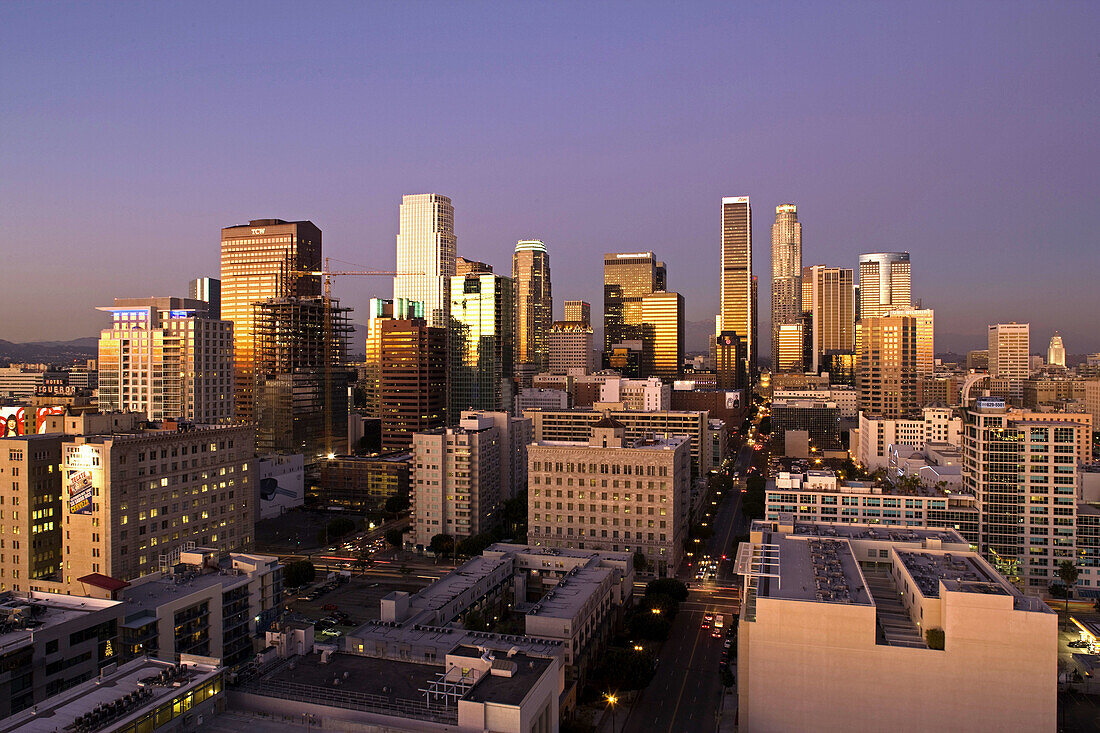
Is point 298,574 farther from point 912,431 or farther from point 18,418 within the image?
point 912,431

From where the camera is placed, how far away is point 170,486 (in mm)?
87062

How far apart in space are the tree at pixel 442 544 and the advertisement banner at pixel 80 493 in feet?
155

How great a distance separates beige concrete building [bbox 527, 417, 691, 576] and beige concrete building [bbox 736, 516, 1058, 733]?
145ft

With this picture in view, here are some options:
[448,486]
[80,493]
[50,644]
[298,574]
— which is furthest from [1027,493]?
[80,493]

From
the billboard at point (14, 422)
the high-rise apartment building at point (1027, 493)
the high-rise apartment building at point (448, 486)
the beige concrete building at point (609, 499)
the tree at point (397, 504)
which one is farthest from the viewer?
the tree at point (397, 504)

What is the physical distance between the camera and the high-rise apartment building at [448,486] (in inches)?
4680

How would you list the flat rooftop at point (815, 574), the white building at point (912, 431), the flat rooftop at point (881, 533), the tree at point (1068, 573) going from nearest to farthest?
the flat rooftop at point (815, 574)
the flat rooftop at point (881, 533)
the tree at point (1068, 573)
the white building at point (912, 431)

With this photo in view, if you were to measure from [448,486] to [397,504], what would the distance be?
2549 centimetres

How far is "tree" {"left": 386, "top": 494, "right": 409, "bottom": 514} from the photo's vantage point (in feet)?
463

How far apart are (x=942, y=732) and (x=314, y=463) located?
16454 cm

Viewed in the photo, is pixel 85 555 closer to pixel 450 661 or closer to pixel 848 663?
pixel 450 661

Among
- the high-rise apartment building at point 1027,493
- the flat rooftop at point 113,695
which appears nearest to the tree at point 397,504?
the high-rise apartment building at point 1027,493

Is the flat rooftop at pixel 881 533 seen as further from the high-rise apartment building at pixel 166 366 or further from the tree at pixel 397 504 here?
the high-rise apartment building at pixel 166 366

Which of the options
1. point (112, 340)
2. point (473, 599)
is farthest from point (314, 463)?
point (473, 599)
